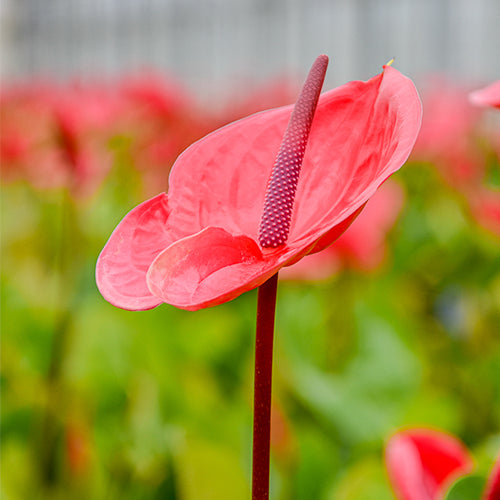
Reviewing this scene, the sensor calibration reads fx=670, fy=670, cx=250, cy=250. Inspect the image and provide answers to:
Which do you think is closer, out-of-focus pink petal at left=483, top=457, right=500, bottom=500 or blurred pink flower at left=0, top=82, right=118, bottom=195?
out-of-focus pink petal at left=483, top=457, right=500, bottom=500

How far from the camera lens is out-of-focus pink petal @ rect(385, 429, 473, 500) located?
0.29 meters

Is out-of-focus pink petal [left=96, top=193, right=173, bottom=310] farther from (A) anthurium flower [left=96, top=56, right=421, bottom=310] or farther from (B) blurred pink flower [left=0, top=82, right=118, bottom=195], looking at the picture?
(B) blurred pink flower [left=0, top=82, right=118, bottom=195]

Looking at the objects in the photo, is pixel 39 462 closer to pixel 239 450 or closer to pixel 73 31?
pixel 239 450

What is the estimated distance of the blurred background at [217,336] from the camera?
55 cm

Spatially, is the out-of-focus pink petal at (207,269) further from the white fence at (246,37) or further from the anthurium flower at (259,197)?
the white fence at (246,37)

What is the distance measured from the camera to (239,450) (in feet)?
1.84

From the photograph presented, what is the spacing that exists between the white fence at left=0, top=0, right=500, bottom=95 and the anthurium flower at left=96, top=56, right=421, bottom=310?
10.2ft

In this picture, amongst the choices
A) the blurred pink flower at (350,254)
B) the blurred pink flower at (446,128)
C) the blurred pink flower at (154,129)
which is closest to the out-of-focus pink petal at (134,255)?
the blurred pink flower at (350,254)

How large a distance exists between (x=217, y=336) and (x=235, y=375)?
5 centimetres

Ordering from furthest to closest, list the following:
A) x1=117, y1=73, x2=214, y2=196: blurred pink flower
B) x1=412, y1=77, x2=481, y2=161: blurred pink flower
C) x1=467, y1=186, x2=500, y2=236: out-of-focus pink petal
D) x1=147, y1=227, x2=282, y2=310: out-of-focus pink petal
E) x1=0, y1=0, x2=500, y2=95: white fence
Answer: x1=0, y1=0, x2=500, y2=95: white fence < x1=412, y1=77, x2=481, y2=161: blurred pink flower < x1=117, y1=73, x2=214, y2=196: blurred pink flower < x1=467, y1=186, x2=500, y2=236: out-of-focus pink petal < x1=147, y1=227, x2=282, y2=310: out-of-focus pink petal

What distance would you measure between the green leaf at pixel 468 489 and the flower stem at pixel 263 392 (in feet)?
0.36

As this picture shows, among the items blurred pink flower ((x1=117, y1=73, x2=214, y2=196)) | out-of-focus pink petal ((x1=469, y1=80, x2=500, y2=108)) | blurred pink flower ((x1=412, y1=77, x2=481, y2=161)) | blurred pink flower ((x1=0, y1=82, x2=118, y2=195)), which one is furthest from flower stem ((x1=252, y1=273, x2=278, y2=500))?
blurred pink flower ((x1=412, y1=77, x2=481, y2=161))

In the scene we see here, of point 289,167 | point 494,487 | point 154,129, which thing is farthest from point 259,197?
point 154,129

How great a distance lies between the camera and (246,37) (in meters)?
4.22
